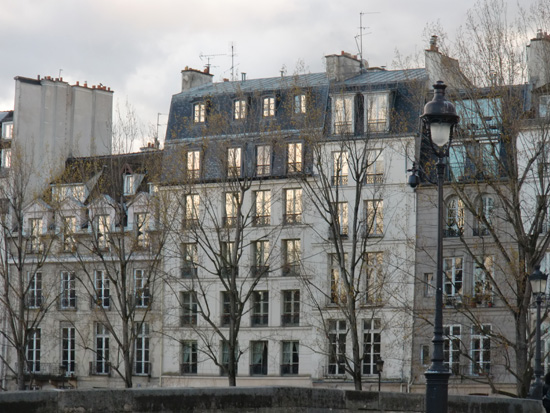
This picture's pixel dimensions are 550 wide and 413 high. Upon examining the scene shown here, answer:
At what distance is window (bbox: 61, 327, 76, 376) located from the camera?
5259cm

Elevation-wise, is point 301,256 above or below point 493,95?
below

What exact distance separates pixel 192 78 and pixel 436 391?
4069 cm

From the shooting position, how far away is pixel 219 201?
161 feet

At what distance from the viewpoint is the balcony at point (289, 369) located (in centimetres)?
4743

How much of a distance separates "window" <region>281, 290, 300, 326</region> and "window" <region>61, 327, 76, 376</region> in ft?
36.0

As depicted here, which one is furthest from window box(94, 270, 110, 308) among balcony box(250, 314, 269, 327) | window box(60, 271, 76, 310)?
balcony box(250, 314, 269, 327)

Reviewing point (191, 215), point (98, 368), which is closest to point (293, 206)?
point (191, 215)

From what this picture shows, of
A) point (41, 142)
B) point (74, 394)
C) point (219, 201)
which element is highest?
point (41, 142)

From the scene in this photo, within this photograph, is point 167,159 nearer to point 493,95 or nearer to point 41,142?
point 41,142

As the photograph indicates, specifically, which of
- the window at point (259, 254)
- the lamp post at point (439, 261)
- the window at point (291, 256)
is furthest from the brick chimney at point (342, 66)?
the lamp post at point (439, 261)

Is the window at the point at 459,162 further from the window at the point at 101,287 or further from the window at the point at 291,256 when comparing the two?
the window at the point at 101,287

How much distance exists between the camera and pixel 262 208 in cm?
4834

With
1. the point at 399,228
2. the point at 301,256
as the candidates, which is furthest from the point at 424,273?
the point at 301,256

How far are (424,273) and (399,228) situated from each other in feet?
6.91
